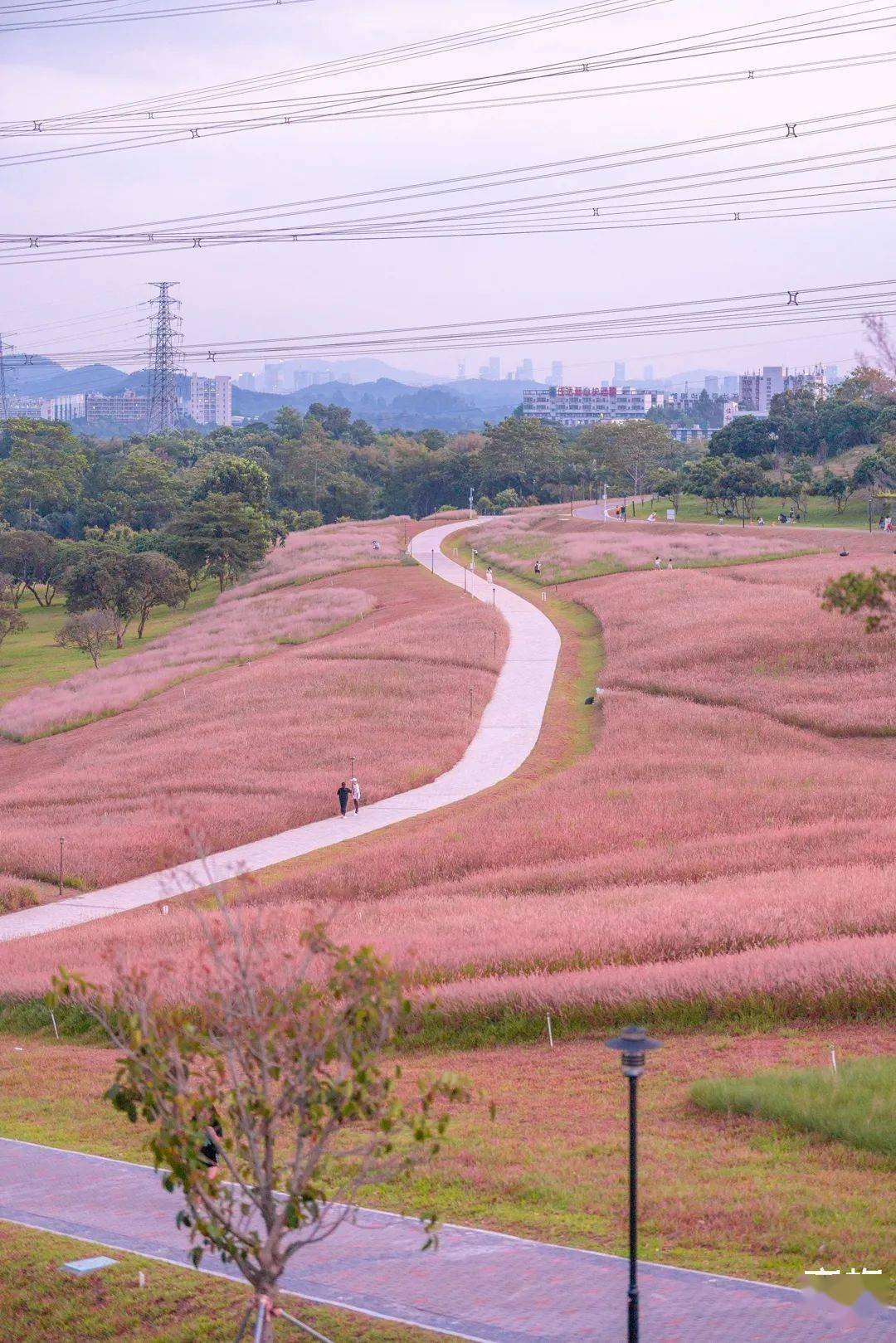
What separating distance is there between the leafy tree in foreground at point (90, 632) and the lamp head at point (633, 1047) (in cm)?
7152

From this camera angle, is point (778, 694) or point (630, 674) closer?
point (778, 694)

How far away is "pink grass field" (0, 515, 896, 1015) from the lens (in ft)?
65.0

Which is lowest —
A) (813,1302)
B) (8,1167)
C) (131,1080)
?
(8,1167)

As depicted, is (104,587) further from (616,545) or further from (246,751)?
(246,751)

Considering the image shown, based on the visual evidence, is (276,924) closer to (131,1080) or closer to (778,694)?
(131,1080)

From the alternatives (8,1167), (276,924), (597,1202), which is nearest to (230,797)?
(276,924)

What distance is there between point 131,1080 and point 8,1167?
7606 millimetres

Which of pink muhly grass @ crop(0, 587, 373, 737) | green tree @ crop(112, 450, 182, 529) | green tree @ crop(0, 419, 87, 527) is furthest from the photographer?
green tree @ crop(0, 419, 87, 527)

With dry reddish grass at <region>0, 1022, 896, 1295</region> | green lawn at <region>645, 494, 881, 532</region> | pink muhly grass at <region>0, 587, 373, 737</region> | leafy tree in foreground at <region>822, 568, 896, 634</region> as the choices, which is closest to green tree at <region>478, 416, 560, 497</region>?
green lawn at <region>645, 494, 881, 532</region>

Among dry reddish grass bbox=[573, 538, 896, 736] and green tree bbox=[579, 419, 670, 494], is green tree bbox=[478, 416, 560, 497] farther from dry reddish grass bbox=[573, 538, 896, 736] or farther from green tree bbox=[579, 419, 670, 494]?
dry reddish grass bbox=[573, 538, 896, 736]

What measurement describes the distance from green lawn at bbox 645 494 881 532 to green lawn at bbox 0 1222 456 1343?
87104mm

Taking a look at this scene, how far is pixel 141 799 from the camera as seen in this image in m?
38.7

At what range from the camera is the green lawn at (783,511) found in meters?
104

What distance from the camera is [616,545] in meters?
90.0
